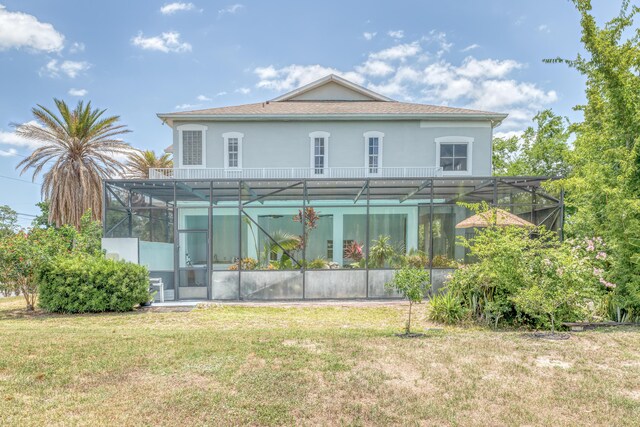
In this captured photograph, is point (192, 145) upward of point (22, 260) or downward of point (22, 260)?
upward

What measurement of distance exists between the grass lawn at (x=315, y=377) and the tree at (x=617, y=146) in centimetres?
131

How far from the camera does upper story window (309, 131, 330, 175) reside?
15.7 metres

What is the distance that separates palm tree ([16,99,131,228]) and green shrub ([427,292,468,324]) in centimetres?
1810

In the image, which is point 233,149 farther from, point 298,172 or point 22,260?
point 22,260

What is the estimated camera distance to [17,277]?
8.95 metres

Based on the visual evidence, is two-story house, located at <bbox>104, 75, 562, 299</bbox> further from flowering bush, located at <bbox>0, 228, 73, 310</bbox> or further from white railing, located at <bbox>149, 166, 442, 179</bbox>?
flowering bush, located at <bbox>0, 228, 73, 310</bbox>

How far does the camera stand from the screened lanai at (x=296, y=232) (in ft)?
36.0

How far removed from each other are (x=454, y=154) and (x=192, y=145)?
A: 10.9 metres

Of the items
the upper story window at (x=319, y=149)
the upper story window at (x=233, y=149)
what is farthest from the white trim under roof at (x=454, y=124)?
the upper story window at (x=233, y=149)

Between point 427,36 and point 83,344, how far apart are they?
54.8 ft

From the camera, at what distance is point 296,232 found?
11.9 meters

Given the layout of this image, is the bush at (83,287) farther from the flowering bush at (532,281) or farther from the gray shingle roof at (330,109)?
the gray shingle roof at (330,109)

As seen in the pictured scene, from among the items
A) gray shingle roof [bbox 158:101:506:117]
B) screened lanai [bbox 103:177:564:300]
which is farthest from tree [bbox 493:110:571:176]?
screened lanai [bbox 103:177:564:300]

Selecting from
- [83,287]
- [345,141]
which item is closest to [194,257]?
[83,287]
